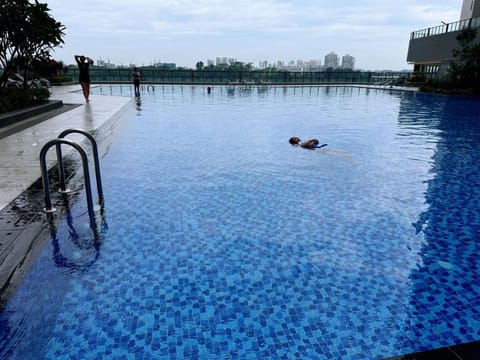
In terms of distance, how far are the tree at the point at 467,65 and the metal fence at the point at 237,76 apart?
11178 mm

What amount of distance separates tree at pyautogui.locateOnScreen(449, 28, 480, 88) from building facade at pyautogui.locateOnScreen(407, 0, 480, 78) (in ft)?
7.82

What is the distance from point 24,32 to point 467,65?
84.2ft

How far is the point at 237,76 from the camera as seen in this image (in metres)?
35.3

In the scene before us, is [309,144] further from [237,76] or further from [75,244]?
[237,76]

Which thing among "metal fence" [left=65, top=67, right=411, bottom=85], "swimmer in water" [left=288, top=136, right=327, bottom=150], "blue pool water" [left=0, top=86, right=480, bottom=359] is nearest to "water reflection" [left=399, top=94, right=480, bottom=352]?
"blue pool water" [left=0, top=86, right=480, bottom=359]

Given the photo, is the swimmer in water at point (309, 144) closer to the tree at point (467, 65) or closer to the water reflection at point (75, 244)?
the water reflection at point (75, 244)

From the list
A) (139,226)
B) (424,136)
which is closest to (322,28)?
(424,136)

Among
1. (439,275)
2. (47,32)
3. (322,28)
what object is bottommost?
(439,275)

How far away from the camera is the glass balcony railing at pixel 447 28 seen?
27355mm

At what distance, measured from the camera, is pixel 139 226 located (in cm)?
415

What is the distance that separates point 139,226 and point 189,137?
18.4ft

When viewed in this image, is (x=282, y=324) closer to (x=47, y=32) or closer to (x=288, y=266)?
(x=288, y=266)

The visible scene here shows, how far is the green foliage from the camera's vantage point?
9.16 m

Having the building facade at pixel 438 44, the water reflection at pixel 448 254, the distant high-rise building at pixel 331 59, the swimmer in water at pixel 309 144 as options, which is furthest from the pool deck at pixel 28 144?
the distant high-rise building at pixel 331 59
